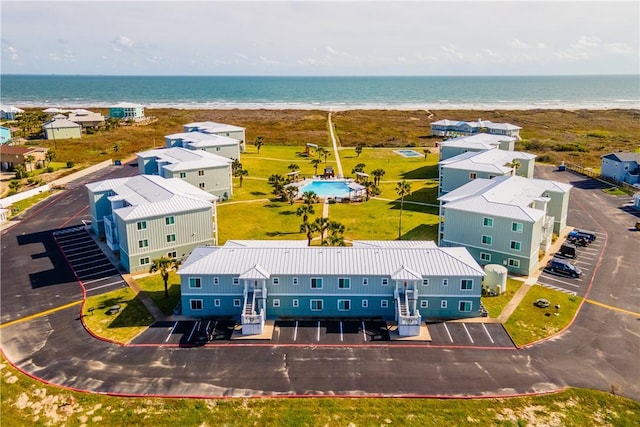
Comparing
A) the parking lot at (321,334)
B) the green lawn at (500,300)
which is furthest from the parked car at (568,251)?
the parking lot at (321,334)

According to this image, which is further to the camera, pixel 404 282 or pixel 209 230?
pixel 209 230

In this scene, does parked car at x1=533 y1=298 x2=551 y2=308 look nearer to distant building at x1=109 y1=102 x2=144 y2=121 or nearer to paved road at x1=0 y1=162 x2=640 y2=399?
paved road at x1=0 y1=162 x2=640 y2=399

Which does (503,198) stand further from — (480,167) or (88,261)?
(88,261)

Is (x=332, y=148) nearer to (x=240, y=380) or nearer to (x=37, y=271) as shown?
(x=37, y=271)

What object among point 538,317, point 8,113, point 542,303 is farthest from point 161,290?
point 8,113

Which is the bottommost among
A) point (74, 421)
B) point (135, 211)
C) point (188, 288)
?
point (74, 421)

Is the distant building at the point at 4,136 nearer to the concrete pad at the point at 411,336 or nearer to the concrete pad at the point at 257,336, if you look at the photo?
the concrete pad at the point at 257,336


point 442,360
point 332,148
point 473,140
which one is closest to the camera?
point 442,360

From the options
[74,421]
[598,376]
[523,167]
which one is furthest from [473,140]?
[74,421]
